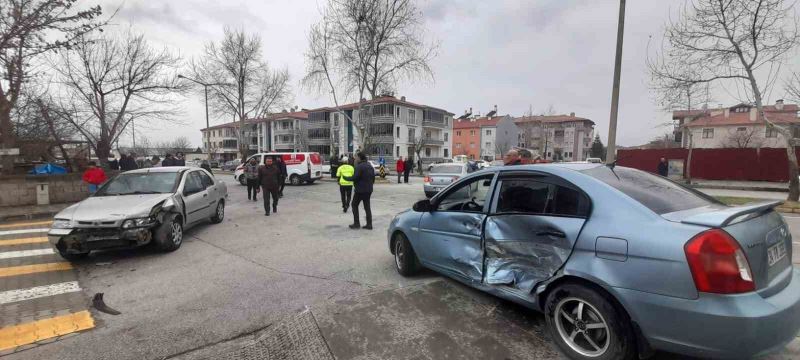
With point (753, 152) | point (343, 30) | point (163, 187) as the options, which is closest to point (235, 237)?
point (163, 187)

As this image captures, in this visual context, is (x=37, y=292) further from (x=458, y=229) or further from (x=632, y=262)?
(x=632, y=262)

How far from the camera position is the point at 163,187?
675 centimetres

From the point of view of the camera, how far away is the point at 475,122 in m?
73.1

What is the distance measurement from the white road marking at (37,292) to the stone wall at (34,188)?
952cm

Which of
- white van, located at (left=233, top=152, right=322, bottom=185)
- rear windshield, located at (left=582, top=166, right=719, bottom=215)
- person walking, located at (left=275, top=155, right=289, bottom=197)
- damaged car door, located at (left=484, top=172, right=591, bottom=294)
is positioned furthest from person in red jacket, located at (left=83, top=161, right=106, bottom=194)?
rear windshield, located at (left=582, top=166, right=719, bottom=215)

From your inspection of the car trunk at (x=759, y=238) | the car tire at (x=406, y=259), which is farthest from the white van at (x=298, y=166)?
the car trunk at (x=759, y=238)

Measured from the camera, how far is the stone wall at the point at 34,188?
1104cm

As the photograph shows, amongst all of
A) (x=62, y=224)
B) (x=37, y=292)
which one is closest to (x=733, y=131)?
(x=62, y=224)

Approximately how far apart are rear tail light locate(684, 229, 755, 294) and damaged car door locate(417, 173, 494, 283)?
1671 millimetres

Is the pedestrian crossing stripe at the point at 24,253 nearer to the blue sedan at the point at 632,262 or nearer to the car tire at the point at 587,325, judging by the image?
the blue sedan at the point at 632,262

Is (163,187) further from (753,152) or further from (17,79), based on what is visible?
(753,152)

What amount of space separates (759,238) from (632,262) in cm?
78

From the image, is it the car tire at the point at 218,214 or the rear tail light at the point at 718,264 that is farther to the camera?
the car tire at the point at 218,214

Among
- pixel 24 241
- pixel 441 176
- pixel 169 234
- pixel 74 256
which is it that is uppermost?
pixel 441 176
